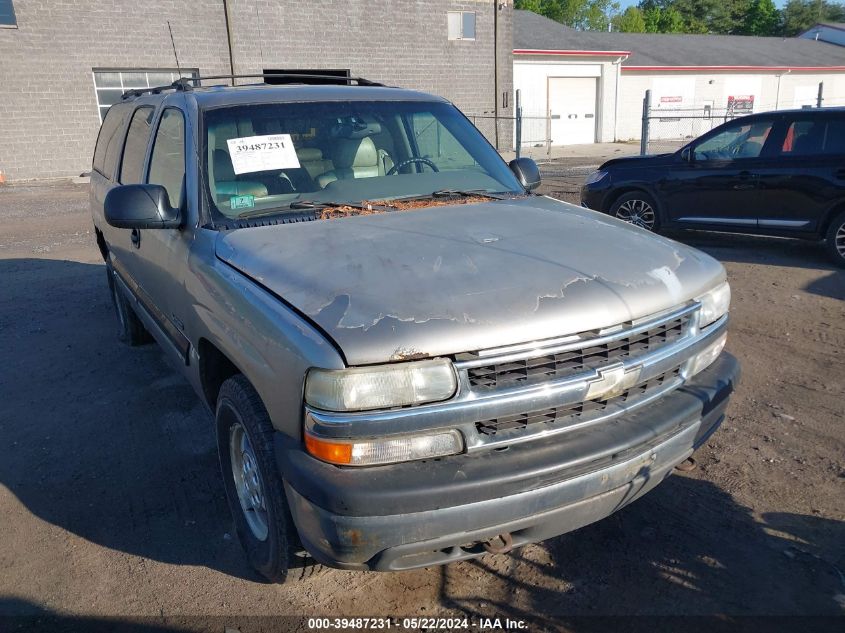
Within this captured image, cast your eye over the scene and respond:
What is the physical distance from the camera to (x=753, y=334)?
5.77 metres

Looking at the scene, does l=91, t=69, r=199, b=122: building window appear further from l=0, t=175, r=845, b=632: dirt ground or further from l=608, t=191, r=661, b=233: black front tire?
l=0, t=175, r=845, b=632: dirt ground

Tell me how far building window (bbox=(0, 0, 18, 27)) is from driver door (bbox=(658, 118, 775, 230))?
18.3 m

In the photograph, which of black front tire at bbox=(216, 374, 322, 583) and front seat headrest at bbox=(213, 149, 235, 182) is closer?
black front tire at bbox=(216, 374, 322, 583)

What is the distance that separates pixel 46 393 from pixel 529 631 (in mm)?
3978

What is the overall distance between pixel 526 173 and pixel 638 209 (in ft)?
17.4

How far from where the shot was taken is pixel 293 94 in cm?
390

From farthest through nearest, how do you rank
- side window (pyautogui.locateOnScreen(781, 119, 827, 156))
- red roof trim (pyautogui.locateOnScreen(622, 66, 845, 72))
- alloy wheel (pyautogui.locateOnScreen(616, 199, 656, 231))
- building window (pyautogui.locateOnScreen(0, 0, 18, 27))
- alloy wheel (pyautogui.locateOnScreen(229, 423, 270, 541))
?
red roof trim (pyautogui.locateOnScreen(622, 66, 845, 72)) < building window (pyautogui.locateOnScreen(0, 0, 18, 27)) < alloy wheel (pyautogui.locateOnScreen(616, 199, 656, 231)) < side window (pyautogui.locateOnScreen(781, 119, 827, 156)) < alloy wheel (pyautogui.locateOnScreen(229, 423, 270, 541))

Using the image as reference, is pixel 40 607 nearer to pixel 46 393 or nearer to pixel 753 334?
pixel 46 393

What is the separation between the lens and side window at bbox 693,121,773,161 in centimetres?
825

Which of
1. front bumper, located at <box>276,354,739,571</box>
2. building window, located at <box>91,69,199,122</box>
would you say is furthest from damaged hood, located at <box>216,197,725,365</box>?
building window, located at <box>91,69,199,122</box>

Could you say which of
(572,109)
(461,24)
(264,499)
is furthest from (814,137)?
(572,109)

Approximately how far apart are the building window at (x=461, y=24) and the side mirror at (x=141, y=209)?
23.6m

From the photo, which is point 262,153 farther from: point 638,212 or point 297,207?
point 638,212

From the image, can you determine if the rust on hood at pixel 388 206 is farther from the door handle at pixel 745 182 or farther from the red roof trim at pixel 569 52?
the red roof trim at pixel 569 52
